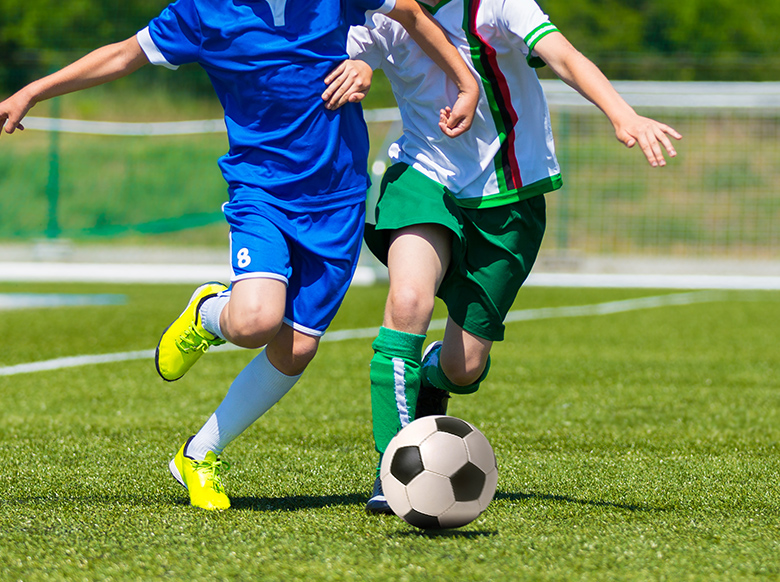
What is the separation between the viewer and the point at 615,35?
795 inches

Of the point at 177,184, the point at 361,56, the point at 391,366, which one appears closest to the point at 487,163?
the point at 361,56

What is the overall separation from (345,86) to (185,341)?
2.99 ft

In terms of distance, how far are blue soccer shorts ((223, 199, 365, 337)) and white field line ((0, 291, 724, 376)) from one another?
3296mm

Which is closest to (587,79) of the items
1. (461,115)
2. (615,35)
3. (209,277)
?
(461,115)

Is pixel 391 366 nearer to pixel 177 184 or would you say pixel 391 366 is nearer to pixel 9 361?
pixel 9 361

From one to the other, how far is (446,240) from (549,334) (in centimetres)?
505

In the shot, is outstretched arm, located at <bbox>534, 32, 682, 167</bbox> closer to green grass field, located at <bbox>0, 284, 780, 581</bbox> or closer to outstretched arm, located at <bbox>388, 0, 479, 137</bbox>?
outstretched arm, located at <bbox>388, 0, 479, 137</bbox>

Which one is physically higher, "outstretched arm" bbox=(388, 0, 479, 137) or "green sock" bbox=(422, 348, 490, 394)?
"outstretched arm" bbox=(388, 0, 479, 137)

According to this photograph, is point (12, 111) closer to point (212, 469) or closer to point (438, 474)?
point (212, 469)

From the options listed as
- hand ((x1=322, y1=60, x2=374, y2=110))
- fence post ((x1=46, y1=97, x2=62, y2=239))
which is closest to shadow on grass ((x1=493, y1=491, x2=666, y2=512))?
hand ((x1=322, y1=60, x2=374, y2=110))

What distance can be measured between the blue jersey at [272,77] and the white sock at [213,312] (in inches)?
12.3

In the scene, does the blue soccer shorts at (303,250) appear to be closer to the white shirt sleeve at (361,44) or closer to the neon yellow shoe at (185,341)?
the neon yellow shoe at (185,341)

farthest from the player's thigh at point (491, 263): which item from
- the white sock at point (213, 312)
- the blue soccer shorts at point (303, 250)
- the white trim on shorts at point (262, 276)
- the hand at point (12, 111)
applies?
the hand at point (12, 111)

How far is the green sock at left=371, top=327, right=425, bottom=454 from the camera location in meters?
3.04
